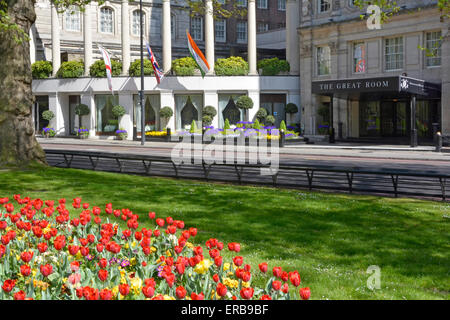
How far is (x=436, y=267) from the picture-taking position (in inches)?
314

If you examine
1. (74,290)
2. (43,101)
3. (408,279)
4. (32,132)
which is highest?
(43,101)

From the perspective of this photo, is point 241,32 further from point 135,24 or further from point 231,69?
point 231,69

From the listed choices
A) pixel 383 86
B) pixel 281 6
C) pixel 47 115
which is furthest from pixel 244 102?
pixel 281 6

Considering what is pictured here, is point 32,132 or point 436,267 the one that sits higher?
point 32,132

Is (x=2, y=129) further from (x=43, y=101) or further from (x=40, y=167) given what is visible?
(x=43, y=101)

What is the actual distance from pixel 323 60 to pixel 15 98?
3496cm

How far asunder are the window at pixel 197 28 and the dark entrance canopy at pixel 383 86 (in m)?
29.8

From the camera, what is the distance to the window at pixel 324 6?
4789cm

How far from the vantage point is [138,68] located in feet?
175

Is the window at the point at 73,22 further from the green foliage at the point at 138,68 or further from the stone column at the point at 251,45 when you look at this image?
the stone column at the point at 251,45

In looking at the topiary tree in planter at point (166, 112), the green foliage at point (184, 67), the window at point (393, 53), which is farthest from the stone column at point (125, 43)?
the window at point (393, 53)

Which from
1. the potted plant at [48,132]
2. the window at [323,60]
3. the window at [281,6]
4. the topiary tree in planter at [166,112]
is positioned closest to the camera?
the window at [323,60]

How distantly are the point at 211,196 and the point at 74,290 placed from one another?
9.30 m
